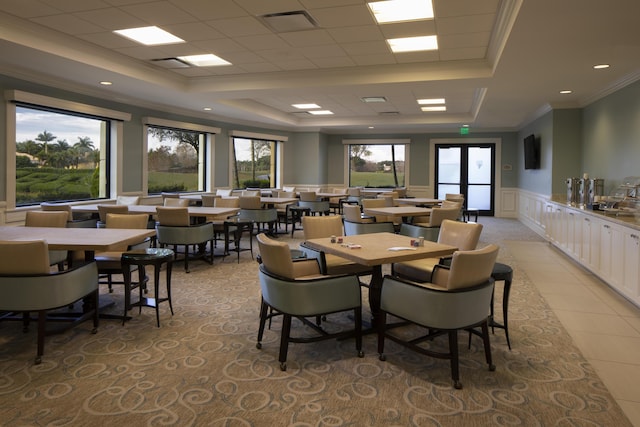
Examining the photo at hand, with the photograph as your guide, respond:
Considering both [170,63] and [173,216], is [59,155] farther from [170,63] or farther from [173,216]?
[173,216]

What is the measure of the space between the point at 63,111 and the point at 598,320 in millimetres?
8314

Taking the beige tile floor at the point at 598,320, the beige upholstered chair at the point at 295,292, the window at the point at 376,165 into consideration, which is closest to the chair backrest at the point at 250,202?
the beige tile floor at the point at 598,320

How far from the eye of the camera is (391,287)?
3.21m

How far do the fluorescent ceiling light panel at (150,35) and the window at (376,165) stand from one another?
34.8ft

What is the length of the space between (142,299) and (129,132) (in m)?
5.93

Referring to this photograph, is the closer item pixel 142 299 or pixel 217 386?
pixel 217 386

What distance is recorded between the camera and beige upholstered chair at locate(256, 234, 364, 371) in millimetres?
3166

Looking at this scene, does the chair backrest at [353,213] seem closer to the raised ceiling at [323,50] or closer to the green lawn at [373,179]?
the raised ceiling at [323,50]

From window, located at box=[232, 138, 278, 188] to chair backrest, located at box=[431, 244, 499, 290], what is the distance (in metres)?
10.6

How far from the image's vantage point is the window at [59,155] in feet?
23.8

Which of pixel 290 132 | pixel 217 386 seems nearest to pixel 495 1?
pixel 217 386

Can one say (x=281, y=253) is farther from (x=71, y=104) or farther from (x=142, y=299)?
(x=71, y=104)

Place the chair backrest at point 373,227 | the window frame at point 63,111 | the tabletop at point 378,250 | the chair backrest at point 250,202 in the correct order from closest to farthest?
the tabletop at point 378,250 → the chair backrest at point 373,227 → the window frame at point 63,111 → the chair backrest at point 250,202

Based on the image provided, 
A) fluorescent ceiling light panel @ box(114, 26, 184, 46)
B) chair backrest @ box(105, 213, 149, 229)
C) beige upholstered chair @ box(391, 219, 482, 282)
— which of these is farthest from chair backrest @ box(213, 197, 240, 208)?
beige upholstered chair @ box(391, 219, 482, 282)
